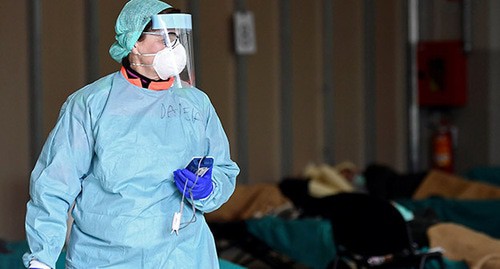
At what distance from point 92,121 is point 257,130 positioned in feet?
11.3

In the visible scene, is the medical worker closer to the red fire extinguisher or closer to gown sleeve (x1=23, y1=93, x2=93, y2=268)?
gown sleeve (x1=23, y1=93, x2=93, y2=268)

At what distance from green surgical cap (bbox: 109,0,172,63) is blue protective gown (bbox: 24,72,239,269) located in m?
0.09

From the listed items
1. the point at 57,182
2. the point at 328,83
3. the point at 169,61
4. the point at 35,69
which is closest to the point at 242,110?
the point at 328,83

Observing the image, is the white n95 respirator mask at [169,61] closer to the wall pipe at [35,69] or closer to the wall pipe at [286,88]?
the wall pipe at [35,69]

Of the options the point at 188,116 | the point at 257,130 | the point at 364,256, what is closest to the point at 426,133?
the point at 257,130

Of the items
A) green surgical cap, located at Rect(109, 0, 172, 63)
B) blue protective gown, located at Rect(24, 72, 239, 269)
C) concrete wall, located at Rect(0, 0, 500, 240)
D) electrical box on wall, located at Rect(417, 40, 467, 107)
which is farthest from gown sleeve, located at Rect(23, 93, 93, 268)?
electrical box on wall, located at Rect(417, 40, 467, 107)

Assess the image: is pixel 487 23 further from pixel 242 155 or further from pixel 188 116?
pixel 188 116

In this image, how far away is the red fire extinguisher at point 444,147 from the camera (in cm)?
664

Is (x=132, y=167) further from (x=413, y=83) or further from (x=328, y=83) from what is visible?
(x=413, y=83)

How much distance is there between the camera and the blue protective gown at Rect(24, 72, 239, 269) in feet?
7.27

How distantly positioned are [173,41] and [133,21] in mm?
104

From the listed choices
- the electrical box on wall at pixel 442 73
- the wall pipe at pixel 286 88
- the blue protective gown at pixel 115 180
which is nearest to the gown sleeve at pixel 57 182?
the blue protective gown at pixel 115 180

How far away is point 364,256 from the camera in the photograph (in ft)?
12.3

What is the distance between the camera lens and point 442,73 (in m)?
6.62
